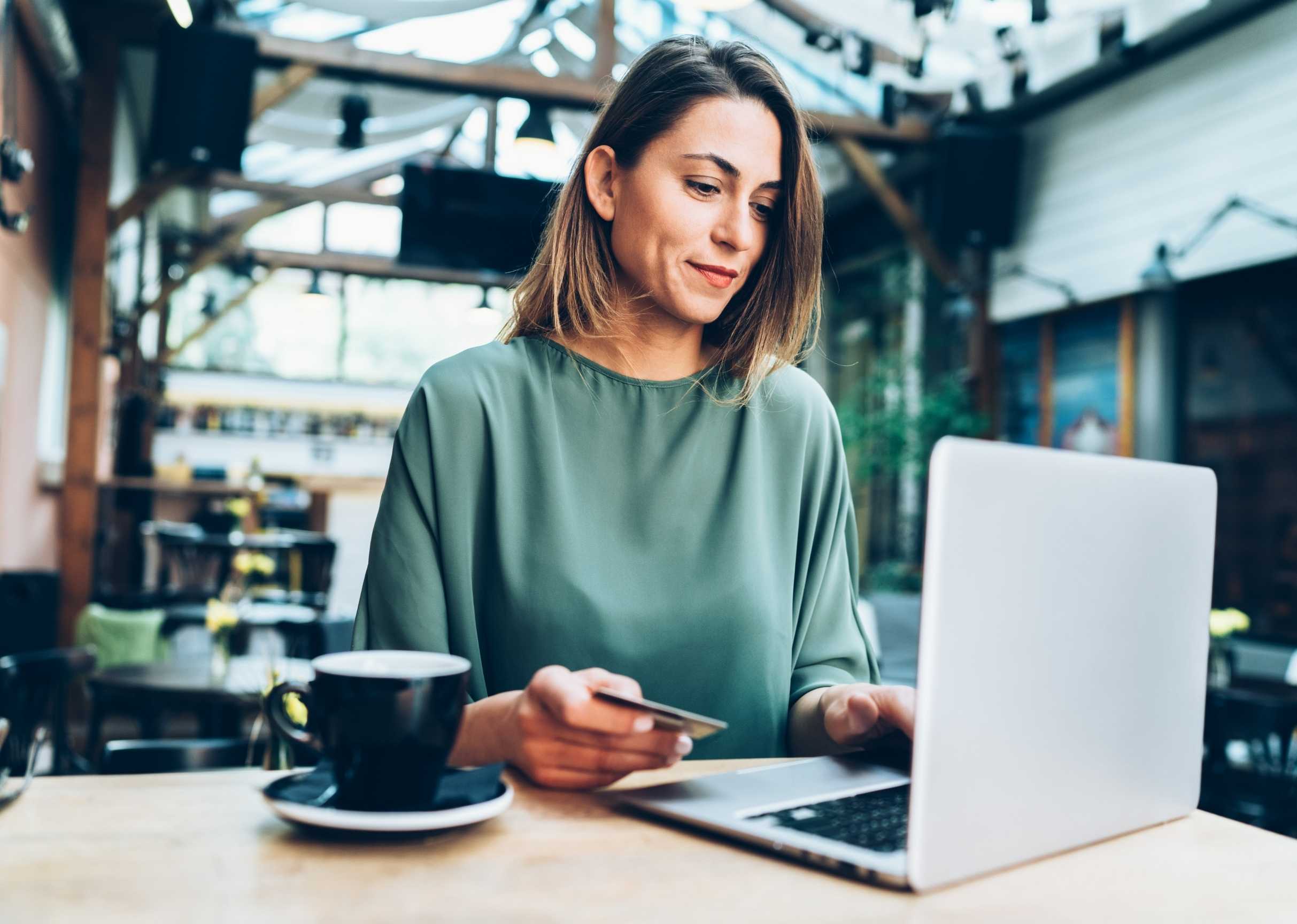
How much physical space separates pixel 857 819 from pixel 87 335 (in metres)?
5.65

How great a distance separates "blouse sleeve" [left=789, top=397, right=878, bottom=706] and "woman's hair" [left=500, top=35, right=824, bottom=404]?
0.13m

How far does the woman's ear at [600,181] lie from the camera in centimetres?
122

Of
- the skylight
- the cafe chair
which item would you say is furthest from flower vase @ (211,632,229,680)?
the skylight

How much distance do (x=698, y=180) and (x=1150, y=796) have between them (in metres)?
0.71

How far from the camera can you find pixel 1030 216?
6.32m

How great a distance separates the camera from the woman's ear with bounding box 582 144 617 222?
122 cm

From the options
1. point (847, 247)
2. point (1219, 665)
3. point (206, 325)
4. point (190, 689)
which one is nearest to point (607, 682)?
point (190, 689)

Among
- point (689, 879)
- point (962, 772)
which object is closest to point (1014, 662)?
point (962, 772)

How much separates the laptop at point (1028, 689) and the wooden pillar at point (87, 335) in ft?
17.8

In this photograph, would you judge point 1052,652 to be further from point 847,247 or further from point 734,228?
point 847,247

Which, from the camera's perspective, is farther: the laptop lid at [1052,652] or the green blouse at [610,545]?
the green blouse at [610,545]

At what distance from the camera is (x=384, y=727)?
2.04 ft

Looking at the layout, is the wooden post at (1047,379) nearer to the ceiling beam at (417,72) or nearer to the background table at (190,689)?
the ceiling beam at (417,72)

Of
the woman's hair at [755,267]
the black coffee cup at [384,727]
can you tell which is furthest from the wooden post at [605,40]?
the black coffee cup at [384,727]
